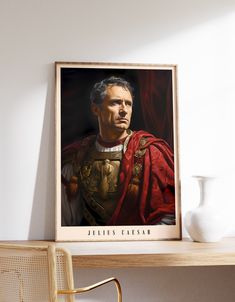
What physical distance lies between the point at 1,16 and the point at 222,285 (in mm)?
2135

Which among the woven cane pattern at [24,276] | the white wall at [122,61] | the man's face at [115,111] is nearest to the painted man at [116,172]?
the man's face at [115,111]

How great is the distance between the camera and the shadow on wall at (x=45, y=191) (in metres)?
3.64

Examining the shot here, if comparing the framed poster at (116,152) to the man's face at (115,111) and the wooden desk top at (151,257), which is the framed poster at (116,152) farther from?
the wooden desk top at (151,257)

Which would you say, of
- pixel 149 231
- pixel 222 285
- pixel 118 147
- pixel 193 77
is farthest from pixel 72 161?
pixel 222 285

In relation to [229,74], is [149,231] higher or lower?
lower

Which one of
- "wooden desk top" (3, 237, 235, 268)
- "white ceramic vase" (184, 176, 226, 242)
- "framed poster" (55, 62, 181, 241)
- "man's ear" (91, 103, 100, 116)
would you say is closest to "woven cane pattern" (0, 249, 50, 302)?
"wooden desk top" (3, 237, 235, 268)

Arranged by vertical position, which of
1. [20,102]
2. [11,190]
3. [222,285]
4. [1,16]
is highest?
[1,16]

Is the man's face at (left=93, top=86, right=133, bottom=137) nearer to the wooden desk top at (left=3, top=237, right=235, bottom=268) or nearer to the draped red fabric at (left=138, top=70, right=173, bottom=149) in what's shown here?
the draped red fabric at (left=138, top=70, right=173, bottom=149)

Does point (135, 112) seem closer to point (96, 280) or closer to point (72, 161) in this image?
point (72, 161)

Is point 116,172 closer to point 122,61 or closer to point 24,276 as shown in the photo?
point 122,61

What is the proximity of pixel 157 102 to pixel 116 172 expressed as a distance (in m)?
0.50

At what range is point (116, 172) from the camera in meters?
3.67

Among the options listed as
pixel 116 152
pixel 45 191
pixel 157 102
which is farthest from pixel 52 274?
pixel 157 102

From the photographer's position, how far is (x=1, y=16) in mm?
3674
